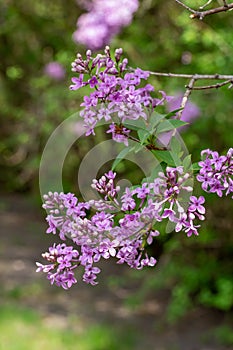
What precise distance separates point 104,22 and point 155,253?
3017 mm

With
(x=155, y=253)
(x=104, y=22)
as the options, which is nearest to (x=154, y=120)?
(x=104, y=22)

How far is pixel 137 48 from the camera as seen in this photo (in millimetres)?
5074

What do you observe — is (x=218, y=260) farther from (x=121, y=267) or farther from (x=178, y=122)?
(x=178, y=122)

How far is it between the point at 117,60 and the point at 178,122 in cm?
19

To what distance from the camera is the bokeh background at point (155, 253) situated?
14.7 feet

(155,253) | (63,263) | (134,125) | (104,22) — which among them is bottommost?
(63,263)

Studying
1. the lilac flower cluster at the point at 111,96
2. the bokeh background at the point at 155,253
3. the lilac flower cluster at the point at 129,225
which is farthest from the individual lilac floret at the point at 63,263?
the bokeh background at the point at 155,253

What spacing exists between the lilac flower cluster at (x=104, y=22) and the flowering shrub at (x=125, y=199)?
2718 mm

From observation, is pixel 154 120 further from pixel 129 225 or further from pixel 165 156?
pixel 129 225

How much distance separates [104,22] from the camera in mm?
4047

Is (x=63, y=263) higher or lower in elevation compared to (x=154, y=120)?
lower

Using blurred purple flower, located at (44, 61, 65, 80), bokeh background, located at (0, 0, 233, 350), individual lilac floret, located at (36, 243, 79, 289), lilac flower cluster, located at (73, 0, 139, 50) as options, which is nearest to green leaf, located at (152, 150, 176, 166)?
individual lilac floret, located at (36, 243, 79, 289)

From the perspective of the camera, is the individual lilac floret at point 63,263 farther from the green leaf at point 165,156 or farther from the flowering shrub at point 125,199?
the green leaf at point 165,156

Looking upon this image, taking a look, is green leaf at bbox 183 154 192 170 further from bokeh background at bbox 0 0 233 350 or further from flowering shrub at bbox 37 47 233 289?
bokeh background at bbox 0 0 233 350
